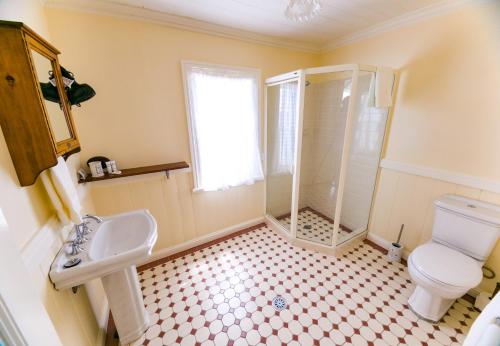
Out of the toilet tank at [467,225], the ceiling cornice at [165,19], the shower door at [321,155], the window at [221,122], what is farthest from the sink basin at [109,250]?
the toilet tank at [467,225]

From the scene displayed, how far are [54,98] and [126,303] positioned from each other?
1.27m

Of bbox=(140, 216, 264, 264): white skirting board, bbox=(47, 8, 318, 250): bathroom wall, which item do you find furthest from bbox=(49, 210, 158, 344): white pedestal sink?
bbox=(140, 216, 264, 264): white skirting board

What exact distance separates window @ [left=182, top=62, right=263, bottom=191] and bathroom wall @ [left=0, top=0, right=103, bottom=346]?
1044mm

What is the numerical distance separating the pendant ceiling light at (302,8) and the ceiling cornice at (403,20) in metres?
1.21

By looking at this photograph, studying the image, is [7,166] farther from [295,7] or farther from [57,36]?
[295,7]

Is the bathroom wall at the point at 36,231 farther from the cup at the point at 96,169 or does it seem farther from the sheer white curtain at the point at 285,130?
the sheer white curtain at the point at 285,130

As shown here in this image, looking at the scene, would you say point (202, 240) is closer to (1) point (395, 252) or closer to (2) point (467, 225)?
(1) point (395, 252)

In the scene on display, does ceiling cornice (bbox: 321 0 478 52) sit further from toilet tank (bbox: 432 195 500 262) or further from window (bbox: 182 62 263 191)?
toilet tank (bbox: 432 195 500 262)

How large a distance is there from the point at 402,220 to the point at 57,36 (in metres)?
3.24

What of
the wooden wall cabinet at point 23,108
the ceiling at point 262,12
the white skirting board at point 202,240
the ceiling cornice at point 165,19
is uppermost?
the ceiling at point 262,12

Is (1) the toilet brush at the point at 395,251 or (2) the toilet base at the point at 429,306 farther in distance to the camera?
(1) the toilet brush at the point at 395,251

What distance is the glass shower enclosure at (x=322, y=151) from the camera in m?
1.86

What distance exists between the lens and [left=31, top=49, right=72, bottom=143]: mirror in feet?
2.95

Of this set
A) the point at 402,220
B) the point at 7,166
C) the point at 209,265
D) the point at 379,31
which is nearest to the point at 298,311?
the point at 209,265
